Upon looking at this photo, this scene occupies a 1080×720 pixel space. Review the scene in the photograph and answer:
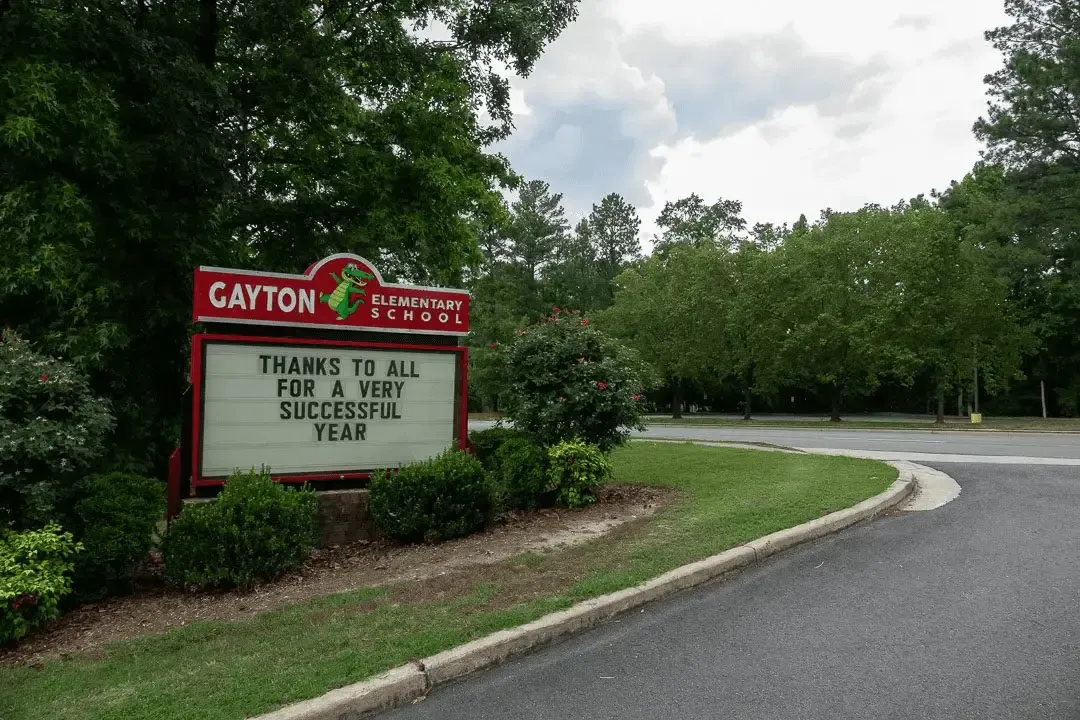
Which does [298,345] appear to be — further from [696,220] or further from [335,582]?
[696,220]

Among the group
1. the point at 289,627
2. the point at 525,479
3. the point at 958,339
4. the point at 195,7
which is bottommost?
the point at 289,627

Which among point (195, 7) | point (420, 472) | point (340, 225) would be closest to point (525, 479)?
point (420, 472)

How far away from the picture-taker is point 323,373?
24.6ft

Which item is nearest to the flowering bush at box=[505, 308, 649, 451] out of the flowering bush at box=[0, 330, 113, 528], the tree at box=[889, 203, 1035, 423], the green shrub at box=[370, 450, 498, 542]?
the green shrub at box=[370, 450, 498, 542]

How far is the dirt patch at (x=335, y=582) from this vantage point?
4930mm

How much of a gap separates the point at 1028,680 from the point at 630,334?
138 ft

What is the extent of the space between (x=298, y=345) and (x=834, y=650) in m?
5.50

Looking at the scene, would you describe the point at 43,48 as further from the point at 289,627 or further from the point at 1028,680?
the point at 1028,680

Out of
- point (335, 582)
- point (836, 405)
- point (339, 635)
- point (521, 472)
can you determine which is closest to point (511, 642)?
point (339, 635)

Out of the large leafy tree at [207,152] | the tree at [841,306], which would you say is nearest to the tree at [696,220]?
the tree at [841,306]

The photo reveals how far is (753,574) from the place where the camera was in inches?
234

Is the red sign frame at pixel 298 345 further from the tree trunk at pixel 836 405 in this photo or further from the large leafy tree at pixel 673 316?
the large leafy tree at pixel 673 316

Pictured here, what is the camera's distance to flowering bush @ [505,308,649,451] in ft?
29.5

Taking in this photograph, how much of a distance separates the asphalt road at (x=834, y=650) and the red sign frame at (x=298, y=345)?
3689mm
